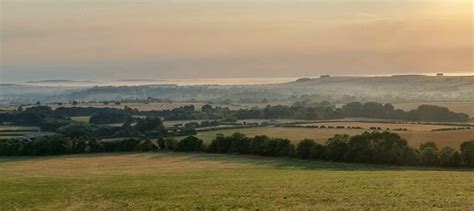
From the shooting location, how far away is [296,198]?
2816 cm

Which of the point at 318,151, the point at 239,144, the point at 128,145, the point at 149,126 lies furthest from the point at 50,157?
the point at 318,151

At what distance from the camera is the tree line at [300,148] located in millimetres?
59594

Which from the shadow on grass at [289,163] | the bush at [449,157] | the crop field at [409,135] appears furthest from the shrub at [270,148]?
the bush at [449,157]

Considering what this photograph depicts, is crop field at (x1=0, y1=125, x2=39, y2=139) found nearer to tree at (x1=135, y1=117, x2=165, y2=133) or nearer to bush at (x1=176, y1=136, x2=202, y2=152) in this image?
tree at (x1=135, y1=117, x2=165, y2=133)

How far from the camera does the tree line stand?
5959cm

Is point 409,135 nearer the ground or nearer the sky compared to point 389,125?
nearer the ground

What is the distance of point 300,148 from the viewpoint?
6931 centimetres

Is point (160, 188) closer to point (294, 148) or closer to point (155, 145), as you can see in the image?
point (294, 148)

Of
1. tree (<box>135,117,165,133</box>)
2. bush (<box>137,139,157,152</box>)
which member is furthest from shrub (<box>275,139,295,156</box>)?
tree (<box>135,117,165,133</box>)

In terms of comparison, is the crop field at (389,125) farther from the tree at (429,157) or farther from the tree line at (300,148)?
the tree at (429,157)

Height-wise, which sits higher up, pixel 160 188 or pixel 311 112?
pixel 311 112

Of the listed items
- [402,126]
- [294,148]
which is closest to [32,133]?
[294,148]

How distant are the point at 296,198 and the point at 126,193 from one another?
10.4 metres

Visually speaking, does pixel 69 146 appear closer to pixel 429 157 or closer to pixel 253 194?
pixel 429 157
